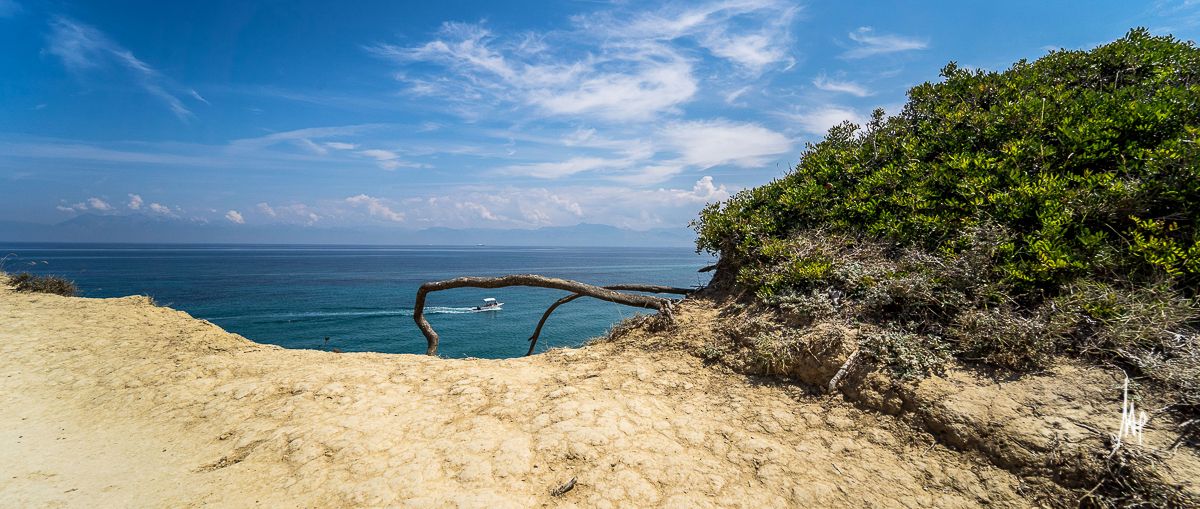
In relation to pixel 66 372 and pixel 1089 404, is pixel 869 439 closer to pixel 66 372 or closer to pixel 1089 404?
pixel 1089 404

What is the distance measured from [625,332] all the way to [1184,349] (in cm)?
583

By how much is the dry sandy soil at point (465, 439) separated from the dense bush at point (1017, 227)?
1223 millimetres

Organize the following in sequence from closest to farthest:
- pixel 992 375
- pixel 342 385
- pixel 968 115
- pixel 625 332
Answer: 1. pixel 992 375
2. pixel 342 385
3. pixel 968 115
4. pixel 625 332

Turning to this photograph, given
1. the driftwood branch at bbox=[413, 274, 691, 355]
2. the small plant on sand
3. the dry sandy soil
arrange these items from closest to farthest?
the small plant on sand → the dry sandy soil → the driftwood branch at bbox=[413, 274, 691, 355]

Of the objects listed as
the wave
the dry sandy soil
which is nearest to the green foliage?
the dry sandy soil

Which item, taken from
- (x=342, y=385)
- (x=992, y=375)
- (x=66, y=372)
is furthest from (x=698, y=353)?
(x=66, y=372)

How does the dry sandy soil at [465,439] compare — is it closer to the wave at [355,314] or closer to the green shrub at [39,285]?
the green shrub at [39,285]

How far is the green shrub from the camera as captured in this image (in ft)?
46.5

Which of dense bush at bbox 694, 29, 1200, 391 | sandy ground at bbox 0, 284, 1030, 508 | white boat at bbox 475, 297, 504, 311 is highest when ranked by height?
dense bush at bbox 694, 29, 1200, 391

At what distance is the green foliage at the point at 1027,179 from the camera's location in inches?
172

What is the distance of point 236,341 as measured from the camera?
8.45 metres

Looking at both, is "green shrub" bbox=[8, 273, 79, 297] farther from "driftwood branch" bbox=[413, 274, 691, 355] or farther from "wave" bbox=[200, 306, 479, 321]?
"wave" bbox=[200, 306, 479, 321]

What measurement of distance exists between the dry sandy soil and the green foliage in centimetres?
210

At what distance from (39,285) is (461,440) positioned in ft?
63.2
